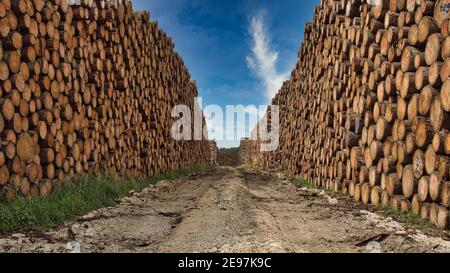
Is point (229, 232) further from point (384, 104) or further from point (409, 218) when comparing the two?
point (384, 104)

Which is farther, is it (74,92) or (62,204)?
(74,92)

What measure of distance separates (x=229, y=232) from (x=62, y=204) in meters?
2.40

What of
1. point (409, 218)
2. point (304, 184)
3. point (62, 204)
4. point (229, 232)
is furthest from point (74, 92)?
point (304, 184)

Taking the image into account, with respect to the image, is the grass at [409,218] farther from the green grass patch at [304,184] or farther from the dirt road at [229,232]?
the green grass patch at [304,184]

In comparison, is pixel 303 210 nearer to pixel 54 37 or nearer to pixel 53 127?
pixel 53 127

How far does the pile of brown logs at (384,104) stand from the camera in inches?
173

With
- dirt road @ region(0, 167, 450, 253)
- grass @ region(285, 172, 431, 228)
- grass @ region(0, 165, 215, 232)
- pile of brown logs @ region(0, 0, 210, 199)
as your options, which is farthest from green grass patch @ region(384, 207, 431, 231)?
pile of brown logs @ region(0, 0, 210, 199)

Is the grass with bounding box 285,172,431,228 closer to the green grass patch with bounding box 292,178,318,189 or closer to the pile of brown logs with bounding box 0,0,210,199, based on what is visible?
the green grass patch with bounding box 292,178,318,189

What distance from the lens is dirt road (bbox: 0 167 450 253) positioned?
11.8 ft

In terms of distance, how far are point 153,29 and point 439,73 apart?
927 centimetres

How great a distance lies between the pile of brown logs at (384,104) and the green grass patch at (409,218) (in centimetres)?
8

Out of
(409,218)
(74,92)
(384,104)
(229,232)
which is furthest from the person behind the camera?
→ (74,92)

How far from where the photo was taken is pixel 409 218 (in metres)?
4.68

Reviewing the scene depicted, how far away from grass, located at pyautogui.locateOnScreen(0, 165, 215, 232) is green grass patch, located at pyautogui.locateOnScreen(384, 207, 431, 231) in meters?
4.08
